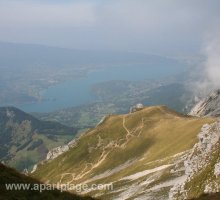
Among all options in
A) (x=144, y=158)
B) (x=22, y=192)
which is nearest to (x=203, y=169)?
(x=22, y=192)

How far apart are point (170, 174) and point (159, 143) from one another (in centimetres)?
6454

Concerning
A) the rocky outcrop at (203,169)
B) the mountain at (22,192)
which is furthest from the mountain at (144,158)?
the mountain at (22,192)

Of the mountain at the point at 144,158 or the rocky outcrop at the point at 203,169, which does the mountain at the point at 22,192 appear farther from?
the mountain at the point at 144,158

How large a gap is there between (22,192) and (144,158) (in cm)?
9966

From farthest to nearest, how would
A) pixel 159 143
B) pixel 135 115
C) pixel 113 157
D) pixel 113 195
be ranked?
pixel 135 115 → pixel 113 157 → pixel 159 143 → pixel 113 195

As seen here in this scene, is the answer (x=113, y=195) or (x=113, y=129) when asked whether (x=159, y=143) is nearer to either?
(x=113, y=129)

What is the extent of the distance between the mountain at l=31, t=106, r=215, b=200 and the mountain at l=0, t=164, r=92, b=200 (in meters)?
19.9

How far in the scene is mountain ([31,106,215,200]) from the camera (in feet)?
189

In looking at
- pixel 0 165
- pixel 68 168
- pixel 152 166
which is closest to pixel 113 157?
pixel 68 168

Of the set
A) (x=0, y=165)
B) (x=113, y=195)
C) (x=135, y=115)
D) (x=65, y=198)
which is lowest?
(x=113, y=195)

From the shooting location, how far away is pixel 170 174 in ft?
240

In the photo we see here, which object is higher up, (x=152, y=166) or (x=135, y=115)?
(x=135, y=115)

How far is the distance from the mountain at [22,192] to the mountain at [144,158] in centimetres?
1987

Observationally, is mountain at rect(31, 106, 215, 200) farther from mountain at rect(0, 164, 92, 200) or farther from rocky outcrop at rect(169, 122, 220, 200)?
mountain at rect(0, 164, 92, 200)
